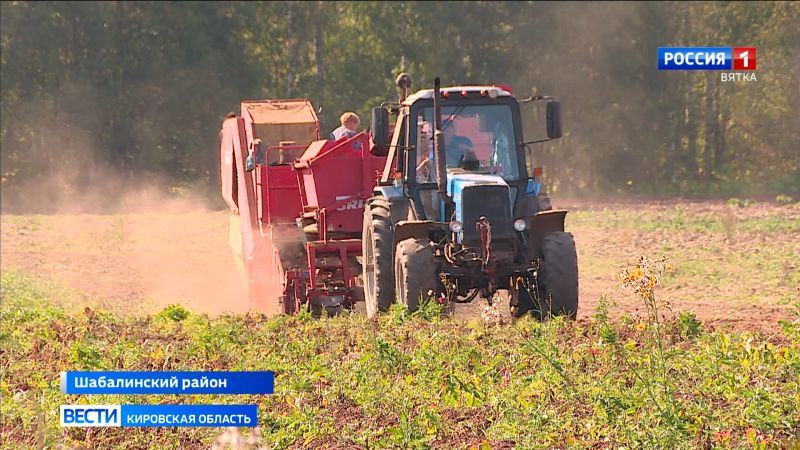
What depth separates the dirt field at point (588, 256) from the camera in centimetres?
1656

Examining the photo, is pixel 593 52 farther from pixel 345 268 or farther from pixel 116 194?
pixel 345 268

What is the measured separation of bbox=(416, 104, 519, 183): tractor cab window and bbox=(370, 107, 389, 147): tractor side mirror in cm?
79

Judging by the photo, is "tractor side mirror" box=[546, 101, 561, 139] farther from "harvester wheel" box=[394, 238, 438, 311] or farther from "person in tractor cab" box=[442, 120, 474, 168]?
"harvester wheel" box=[394, 238, 438, 311]

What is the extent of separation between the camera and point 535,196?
43.0 feet

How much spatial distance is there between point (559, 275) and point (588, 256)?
9865 millimetres

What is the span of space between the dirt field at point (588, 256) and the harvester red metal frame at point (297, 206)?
1.65m

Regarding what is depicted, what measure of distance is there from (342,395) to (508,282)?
401cm
